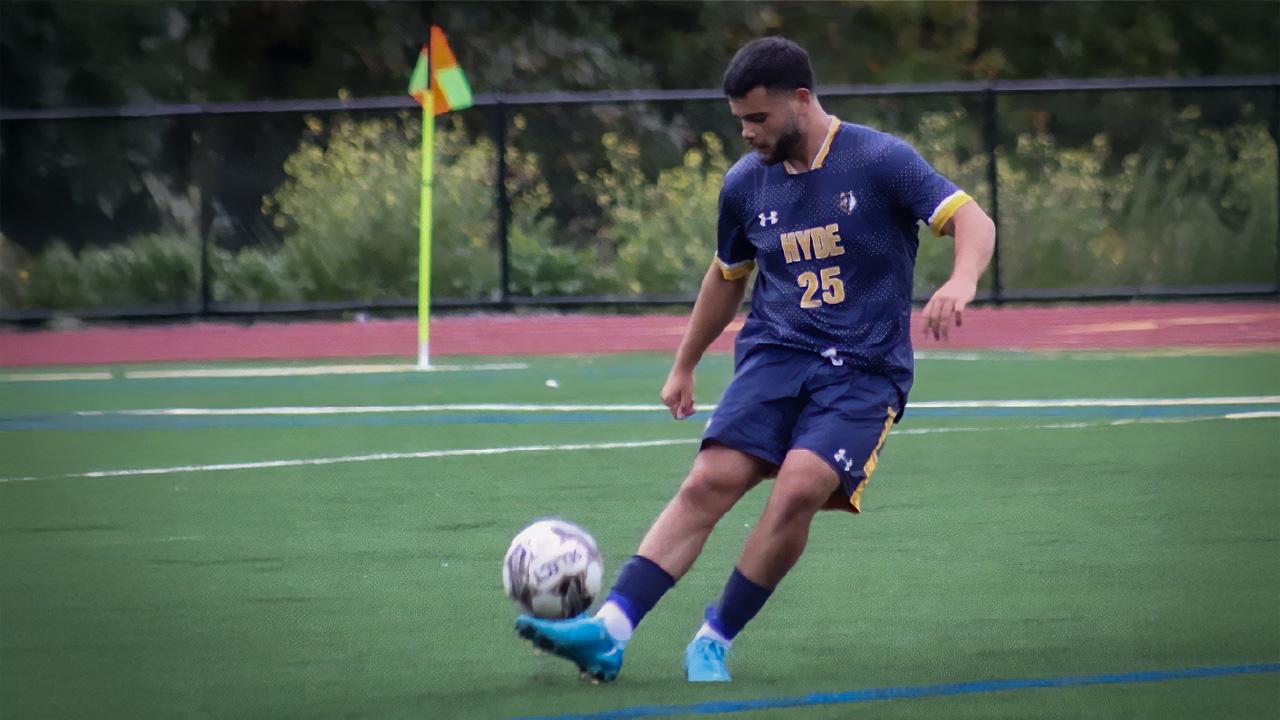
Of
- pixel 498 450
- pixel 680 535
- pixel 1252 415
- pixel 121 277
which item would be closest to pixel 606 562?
pixel 680 535

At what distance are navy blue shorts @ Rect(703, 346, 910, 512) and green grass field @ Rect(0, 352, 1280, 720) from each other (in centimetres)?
61

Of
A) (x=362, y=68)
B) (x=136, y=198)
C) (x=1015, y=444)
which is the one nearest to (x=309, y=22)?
(x=362, y=68)

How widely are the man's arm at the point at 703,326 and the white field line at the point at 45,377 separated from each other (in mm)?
10508

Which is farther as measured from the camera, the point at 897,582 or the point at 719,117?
the point at 719,117

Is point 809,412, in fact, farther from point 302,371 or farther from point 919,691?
point 302,371

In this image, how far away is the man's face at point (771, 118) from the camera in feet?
18.4

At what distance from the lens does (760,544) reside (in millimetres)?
5664

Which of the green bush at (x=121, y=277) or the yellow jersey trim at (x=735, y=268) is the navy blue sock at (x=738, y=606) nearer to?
the yellow jersey trim at (x=735, y=268)

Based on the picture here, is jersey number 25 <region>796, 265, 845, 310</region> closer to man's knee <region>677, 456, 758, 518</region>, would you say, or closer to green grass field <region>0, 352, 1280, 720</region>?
man's knee <region>677, 456, 758, 518</region>

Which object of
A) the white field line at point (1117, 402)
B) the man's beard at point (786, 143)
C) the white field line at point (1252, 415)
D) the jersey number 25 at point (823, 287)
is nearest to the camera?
the man's beard at point (786, 143)

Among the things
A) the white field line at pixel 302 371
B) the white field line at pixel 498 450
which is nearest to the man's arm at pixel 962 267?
the white field line at pixel 498 450

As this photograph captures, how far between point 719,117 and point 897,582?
1707 cm

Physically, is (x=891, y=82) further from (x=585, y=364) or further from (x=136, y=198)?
(x=585, y=364)

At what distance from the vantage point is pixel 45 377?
52.3 ft
